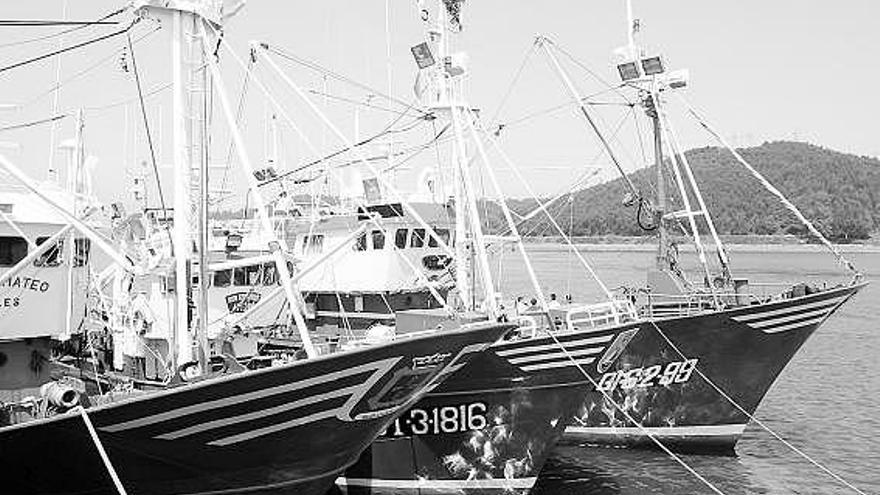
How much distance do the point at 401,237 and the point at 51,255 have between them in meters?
10.1

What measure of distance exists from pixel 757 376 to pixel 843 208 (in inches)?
5562

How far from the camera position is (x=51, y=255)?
14.4 metres

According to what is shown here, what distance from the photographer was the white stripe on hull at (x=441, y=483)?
15844 millimetres

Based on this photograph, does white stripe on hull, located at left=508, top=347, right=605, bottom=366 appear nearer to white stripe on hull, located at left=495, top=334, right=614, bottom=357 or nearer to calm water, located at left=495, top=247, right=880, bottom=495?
white stripe on hull, located at left=495, top=334, right=614, bottom=357

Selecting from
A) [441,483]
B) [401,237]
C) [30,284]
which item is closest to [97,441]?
[30,284]

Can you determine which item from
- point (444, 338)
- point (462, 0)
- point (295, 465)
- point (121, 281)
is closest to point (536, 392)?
point (444, 338)

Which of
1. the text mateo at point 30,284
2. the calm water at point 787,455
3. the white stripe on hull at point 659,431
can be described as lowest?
the calm water at point 787,455

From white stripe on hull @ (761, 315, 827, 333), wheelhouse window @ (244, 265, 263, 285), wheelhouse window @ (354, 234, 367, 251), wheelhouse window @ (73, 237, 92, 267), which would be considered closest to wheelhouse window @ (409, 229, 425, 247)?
wheelhouse window @ (354, 234, 367, 251)

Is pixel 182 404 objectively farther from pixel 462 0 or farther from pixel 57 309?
pixel 462 0

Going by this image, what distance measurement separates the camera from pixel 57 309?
46.8 ft

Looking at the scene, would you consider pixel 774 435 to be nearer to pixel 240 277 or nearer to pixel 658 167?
pixel 658 167

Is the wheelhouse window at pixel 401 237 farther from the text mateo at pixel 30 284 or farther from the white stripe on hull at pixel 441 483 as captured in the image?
the text mateo at pixel 30 284

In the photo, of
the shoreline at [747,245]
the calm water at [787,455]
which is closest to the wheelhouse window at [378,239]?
the calm water at [787,455]

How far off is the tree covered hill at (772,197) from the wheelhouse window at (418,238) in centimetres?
11226
